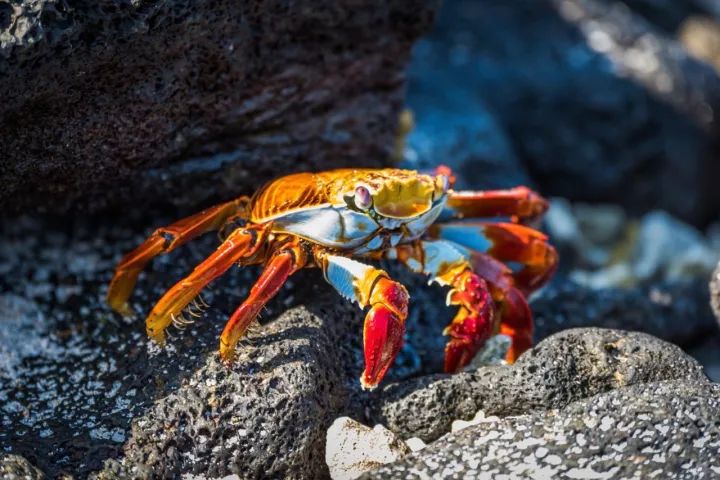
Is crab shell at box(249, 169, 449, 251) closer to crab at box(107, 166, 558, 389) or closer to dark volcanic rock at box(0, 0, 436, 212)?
crab at box(107, 166, 558, 389)

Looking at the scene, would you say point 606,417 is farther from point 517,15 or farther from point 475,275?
point 517,15

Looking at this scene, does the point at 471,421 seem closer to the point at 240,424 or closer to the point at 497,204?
the point at 240,424

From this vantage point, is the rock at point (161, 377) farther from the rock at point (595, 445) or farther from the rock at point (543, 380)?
the rock at point (595, 445)

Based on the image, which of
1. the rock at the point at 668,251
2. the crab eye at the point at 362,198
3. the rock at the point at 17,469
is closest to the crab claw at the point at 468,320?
the crab eye at the point at 362,198

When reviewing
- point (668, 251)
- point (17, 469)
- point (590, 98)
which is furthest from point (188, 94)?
point (668, 251)

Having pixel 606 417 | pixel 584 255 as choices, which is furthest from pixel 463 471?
pixel 584 255

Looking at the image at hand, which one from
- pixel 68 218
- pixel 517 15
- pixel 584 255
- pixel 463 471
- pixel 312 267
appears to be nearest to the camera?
pixel 463 471
